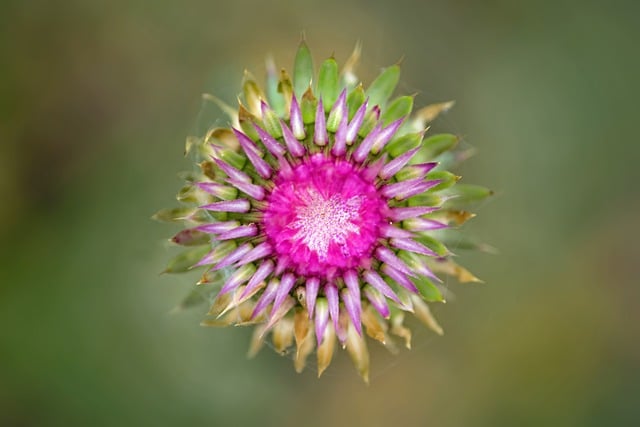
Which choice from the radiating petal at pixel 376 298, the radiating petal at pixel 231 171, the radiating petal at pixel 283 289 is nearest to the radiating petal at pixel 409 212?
the radiating petal at pixel 376 298

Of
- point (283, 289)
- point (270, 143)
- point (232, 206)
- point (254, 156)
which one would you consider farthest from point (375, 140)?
point (283, 289)

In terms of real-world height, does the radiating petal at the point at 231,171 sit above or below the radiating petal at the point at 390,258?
above

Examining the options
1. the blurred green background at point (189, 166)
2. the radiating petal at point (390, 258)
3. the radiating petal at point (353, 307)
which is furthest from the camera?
the blurred green background at point (189, 166)

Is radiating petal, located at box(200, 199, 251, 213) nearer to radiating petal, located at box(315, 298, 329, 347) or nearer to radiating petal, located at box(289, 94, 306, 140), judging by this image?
radiating petal, located at box(289, 94, 306, 140)

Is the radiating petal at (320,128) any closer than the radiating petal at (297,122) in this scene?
Yes

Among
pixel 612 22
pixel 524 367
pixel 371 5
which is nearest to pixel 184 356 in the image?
pixel 524 367

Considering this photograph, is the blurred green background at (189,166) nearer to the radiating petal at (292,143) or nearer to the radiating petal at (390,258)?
the radiating petal at (292,143)
